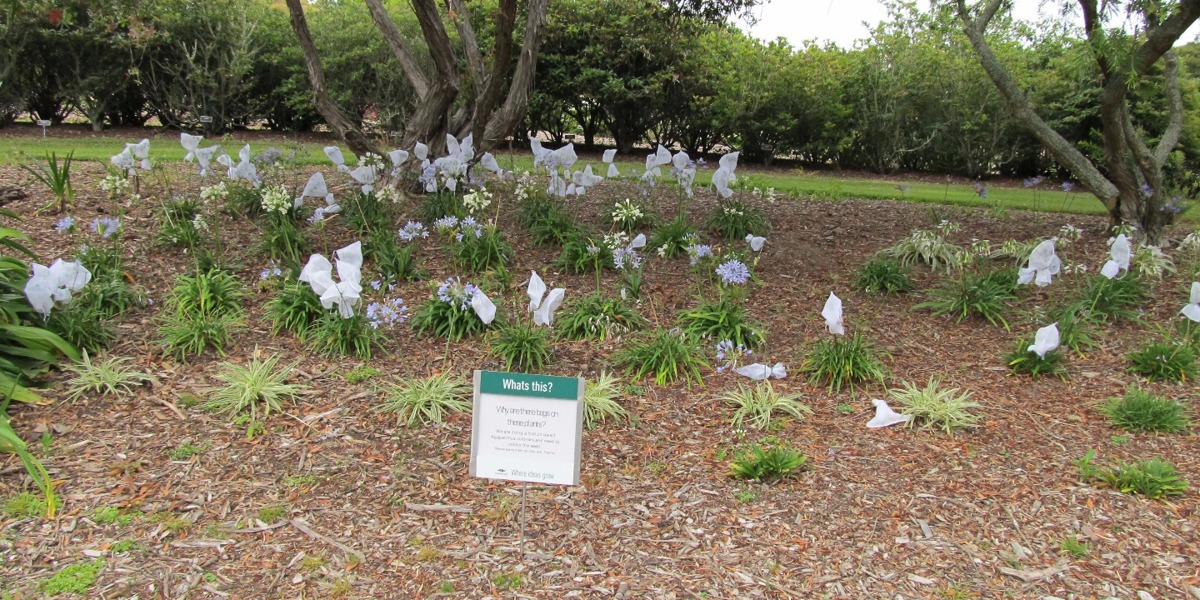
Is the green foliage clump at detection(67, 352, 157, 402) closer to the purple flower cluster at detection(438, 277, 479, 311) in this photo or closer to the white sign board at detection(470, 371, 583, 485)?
the purple flower cluster at detection(438, 277, 479, 311)

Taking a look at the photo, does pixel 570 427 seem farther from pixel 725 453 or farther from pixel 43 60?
pixel 43 60

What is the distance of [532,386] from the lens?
253 cm

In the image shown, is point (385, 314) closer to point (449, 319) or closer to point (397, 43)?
point (449, 319)

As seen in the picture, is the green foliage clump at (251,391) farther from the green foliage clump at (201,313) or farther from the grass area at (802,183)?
the grass area at (802,183)

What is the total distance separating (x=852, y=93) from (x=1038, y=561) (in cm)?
1098

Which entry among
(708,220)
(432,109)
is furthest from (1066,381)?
(432,109)

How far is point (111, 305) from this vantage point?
438 cm

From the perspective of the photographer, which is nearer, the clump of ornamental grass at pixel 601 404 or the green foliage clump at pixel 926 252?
the clump of ornamental grass at pixel 601 404

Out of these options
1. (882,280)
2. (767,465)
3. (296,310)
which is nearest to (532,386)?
(767,465)

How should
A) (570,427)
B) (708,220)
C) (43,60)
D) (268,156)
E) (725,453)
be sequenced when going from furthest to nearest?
(43,60), (708,220), (268,156), (725,453), (570,427)

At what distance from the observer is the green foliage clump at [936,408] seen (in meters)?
3.58

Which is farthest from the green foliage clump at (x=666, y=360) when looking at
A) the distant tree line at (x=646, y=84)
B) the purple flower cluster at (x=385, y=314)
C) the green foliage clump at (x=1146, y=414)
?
the distant tree line at (x=646, y=84)

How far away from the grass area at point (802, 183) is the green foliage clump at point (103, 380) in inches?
153

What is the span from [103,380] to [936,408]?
374cm
